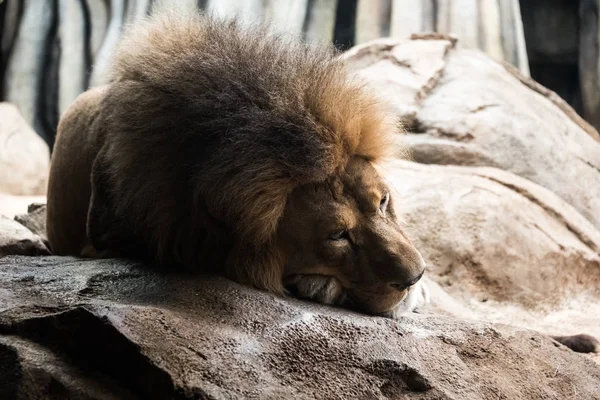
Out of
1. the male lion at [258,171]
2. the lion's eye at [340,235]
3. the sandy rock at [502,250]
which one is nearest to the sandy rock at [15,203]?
the sandy rock at [502,250]

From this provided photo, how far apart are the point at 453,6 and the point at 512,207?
2124mm

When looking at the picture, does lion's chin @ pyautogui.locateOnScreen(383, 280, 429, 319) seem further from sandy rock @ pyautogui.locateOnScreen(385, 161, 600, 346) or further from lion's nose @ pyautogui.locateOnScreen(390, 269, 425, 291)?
sandy rock @ pyautogui.locateOnScreen(385, 161, 600, 346)

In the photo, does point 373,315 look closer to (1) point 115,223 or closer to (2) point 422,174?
(1) point 115,223

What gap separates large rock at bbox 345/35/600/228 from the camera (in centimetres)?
404

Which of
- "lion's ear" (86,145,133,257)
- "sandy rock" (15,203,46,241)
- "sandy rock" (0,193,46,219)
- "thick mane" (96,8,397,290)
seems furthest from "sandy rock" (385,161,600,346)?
"sandy rock" (0,193,46,219)

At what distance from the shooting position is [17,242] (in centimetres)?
257

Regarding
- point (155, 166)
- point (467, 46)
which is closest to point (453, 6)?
point (467, 46)

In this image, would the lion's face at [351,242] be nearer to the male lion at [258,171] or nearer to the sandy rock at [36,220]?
the male lion at [258,171]

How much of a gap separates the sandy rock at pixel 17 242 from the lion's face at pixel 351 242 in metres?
1.09

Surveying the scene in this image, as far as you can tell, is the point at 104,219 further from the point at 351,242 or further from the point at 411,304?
the point at 411,304

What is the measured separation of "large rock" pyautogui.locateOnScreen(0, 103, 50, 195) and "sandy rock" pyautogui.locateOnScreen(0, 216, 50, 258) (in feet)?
6.95

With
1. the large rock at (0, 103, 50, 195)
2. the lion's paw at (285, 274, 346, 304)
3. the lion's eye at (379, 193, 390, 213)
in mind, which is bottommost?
the large rock at (0, 103, 50, 195)

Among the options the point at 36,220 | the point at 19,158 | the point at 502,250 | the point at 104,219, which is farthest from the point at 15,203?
the point at 502,250

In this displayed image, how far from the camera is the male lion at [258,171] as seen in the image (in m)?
1.82
